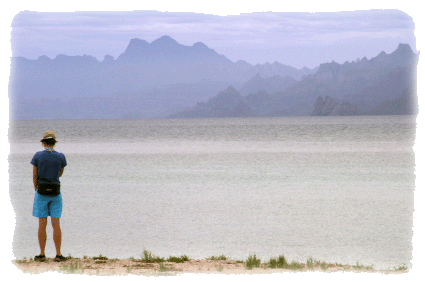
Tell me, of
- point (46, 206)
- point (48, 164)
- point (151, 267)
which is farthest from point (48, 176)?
point (151, 267)

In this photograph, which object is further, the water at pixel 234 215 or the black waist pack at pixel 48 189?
the water at pixel 234 215

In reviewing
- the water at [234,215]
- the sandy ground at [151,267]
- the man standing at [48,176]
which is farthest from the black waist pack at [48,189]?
the water at [234,215]

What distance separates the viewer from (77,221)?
17.0m

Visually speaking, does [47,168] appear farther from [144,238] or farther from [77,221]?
[77,221]

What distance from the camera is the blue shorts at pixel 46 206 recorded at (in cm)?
785

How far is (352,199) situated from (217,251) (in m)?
10.4

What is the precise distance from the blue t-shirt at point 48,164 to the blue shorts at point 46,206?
12.4 inches

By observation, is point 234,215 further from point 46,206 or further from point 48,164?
point 48,164

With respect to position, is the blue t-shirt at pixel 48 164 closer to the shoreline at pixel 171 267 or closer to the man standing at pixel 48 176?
the man standing at pixel 48 176

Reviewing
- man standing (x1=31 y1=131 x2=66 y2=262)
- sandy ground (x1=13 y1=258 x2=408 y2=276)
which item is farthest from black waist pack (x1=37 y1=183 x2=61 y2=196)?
sandy ground (x1=13 y1=258 x2=408 y2=276)

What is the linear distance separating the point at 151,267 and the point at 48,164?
8.35 ft

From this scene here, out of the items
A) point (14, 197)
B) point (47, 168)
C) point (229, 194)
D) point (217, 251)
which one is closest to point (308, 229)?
point (217, 251)

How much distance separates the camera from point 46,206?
791 centimetres

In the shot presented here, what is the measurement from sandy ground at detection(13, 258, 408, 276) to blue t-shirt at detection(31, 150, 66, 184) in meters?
1.35
